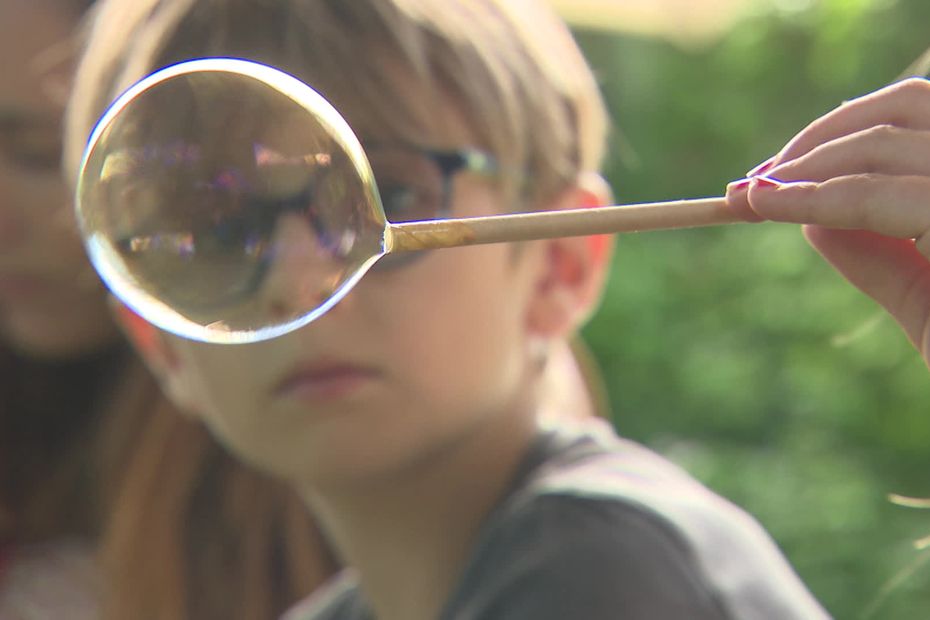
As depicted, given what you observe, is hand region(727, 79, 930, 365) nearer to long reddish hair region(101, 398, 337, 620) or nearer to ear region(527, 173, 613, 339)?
ear region(527, 173, 613, 339)

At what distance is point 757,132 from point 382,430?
1859 millimetres

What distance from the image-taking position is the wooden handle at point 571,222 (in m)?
A: 0.58

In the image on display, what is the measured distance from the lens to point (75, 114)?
1.17m

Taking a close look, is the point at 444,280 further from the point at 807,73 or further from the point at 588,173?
the point at 807,73

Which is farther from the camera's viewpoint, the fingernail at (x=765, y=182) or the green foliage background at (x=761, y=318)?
the green foliage background at (x=761, y=318)

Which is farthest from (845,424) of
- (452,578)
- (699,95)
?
(452,578)

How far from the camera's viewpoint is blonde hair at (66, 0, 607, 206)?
964mm

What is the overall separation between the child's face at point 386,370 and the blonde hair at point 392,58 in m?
0.04

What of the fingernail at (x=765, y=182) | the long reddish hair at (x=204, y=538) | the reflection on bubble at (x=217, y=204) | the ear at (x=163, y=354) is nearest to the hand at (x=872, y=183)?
the fingernail at (x=765, y=182)

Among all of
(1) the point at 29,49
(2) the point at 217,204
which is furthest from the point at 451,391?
(1) the point at 29,49

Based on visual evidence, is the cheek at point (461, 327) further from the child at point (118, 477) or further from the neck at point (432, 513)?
the child at point (118, 477)

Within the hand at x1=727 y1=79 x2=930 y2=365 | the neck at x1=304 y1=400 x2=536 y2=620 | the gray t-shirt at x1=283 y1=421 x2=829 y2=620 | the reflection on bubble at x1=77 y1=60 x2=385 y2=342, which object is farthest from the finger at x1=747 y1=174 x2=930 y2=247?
the neck at x1=304 y1=400 x2=536 y2=620

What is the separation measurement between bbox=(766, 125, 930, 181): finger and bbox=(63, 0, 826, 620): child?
1.11 feet

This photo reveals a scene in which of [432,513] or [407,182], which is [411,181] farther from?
[432,513]
